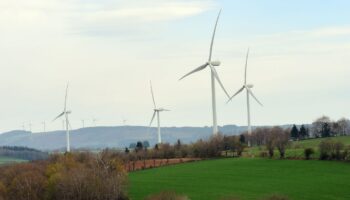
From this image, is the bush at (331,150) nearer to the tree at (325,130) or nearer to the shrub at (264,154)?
the shrub at (264,154)

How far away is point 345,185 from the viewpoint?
7288 cm

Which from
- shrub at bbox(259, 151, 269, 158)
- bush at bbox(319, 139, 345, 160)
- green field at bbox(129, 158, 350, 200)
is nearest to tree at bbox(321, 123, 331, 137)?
shrub at bbox(259, 151, 269, 158)

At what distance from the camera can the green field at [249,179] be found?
70.4 meters

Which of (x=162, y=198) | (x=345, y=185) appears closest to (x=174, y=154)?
(x=345, y=185)

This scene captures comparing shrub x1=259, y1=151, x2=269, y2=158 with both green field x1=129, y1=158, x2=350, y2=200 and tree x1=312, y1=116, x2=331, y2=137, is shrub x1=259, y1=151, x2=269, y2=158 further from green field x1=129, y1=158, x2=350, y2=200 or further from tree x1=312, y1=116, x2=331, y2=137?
tree x1=312, y1=116, x2=331, y2=137

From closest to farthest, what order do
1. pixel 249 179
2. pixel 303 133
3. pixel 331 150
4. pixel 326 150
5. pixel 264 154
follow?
pixel 249 179 < pixel 331 150 < pixel 326 150 < pixel 264 154 < pixel 303 133

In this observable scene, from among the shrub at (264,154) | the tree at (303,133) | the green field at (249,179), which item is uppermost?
the tree at (303,133)

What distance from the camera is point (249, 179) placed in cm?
8712

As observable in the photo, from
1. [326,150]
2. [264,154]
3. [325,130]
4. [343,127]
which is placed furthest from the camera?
[343,127]

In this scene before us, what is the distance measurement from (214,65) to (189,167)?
2532 centimetres

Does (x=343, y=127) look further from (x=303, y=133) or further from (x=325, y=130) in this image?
(x=303, y=133)

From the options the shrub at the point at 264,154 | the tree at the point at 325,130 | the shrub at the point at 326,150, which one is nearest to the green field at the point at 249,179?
the shrub at the point at 326,150

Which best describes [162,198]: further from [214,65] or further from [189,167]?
[214,65]

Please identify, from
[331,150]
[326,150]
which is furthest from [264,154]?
[331,150]
